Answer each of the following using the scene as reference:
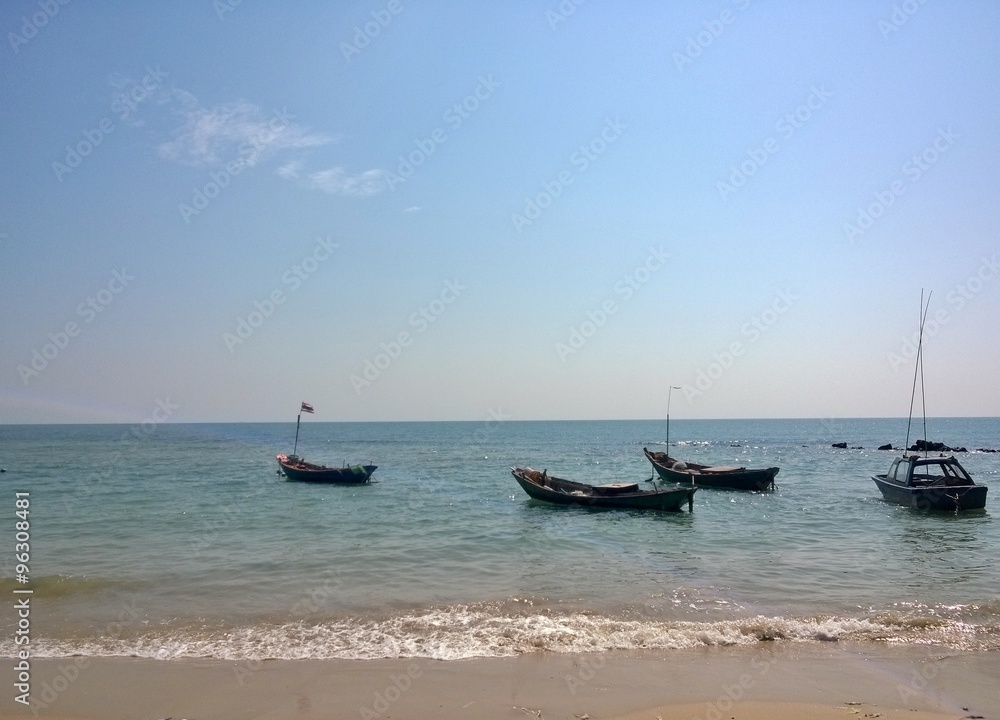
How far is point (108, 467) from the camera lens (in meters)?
Answer: 49.8

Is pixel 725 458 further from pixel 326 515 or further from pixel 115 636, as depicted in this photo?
pixel 115 636

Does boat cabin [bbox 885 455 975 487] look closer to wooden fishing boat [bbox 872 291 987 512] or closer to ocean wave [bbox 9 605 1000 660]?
wooden fishing boat [bbox 872 291 987 512]

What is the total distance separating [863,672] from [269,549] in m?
14.8

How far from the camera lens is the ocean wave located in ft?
33.2

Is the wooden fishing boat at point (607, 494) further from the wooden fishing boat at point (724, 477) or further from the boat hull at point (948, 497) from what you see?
the boat hull at point (948, 497)

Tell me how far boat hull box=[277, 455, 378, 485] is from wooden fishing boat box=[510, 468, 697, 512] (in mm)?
12301

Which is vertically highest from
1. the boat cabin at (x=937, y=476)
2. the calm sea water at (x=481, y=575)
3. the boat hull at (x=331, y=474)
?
the boat cabin at (x=937, y=476)

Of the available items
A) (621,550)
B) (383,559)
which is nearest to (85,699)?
(383,559)

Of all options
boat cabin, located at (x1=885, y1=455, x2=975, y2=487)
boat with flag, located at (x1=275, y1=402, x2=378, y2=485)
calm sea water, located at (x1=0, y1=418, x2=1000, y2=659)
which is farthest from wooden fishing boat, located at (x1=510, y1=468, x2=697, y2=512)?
boat with flag, located at (x1=275, y1=402, x2=378, y2=485)

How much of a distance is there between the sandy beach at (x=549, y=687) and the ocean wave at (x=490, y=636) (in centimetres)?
37

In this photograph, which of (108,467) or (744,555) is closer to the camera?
(744,555)

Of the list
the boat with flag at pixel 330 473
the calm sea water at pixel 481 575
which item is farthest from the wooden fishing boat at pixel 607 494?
the boat with flag at pixel 330 473

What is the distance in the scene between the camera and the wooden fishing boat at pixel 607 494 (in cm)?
2606

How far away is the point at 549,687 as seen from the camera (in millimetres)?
8641
